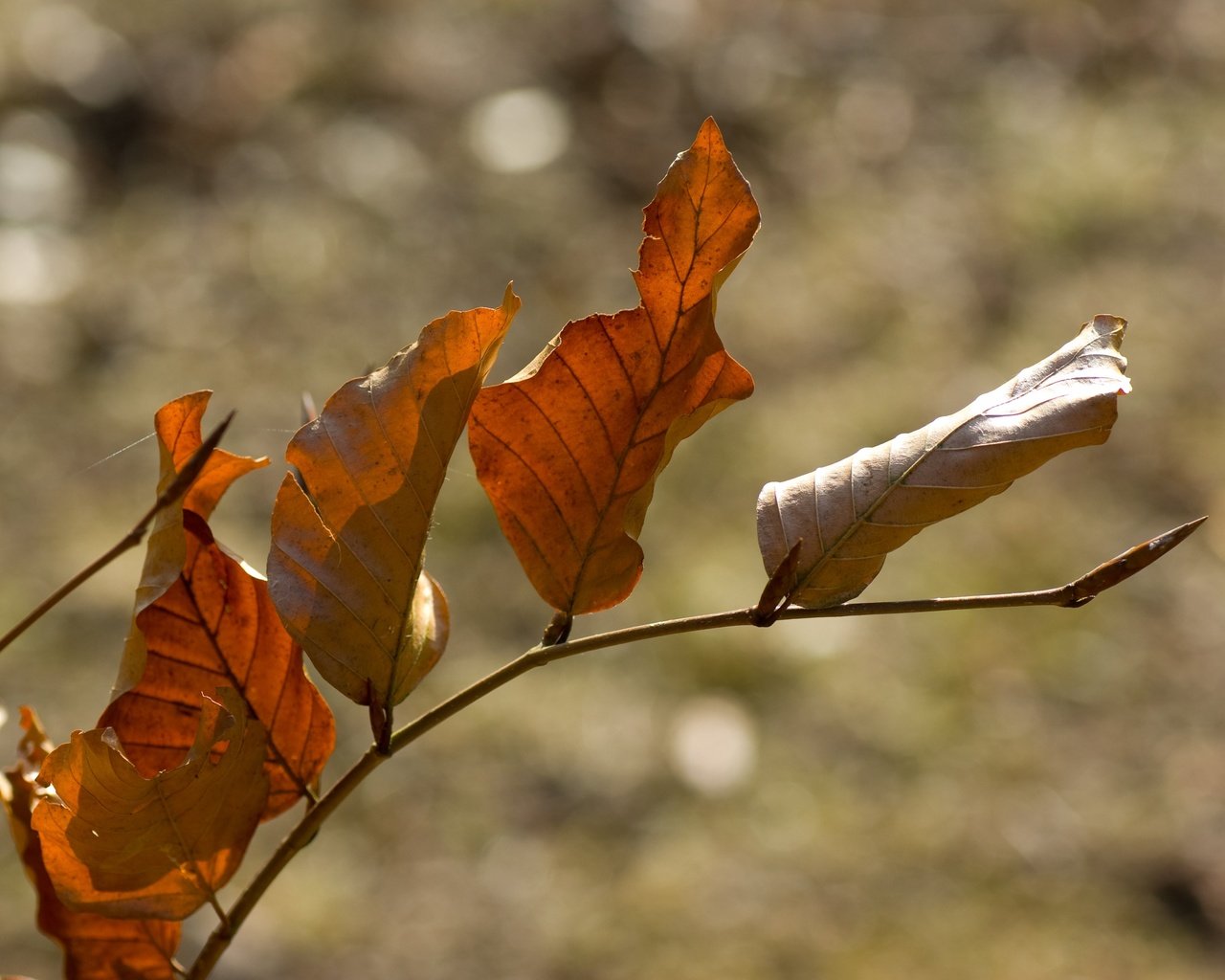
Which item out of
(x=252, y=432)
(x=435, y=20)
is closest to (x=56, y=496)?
(x=252, y=432)

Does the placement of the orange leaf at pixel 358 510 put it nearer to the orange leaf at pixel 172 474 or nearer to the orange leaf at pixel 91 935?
the orange leaf at pixel 172 474

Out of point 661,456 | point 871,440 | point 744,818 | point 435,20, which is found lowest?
point 661,456

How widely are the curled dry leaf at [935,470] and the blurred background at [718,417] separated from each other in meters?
1.64

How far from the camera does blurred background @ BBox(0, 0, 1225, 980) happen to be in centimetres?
211

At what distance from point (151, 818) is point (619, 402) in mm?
224

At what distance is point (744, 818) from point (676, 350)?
1847mm

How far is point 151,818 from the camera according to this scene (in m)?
0.50

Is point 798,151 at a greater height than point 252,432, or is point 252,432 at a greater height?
point 798,151

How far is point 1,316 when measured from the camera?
2.99 meters

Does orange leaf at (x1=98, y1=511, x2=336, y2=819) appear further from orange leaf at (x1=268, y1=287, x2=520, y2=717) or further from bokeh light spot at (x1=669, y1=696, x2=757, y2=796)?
bokeh light spot at (x1=669, y1=696, x2=757, y2=796)

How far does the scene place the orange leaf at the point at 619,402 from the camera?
1.54ft

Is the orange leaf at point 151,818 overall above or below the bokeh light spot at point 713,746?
below

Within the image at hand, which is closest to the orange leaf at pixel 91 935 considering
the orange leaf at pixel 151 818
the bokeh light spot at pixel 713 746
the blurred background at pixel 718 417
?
the orange leaf at pixel 151 818

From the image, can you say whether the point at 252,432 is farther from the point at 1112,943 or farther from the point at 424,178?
the point at 1112,943
